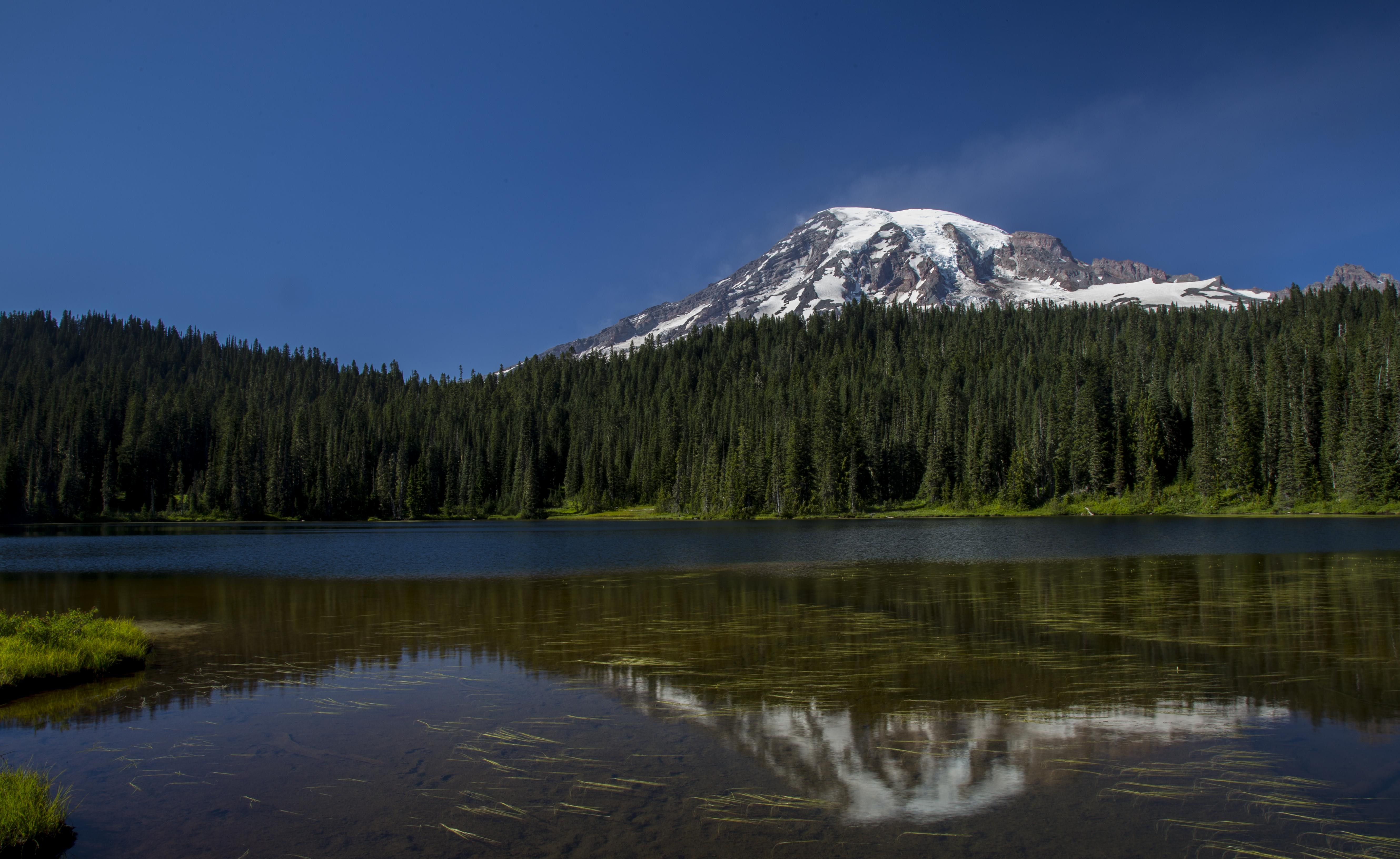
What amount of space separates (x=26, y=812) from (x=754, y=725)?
29.9 feet

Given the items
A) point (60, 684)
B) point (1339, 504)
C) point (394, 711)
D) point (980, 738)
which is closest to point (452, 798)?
point (394, 711)

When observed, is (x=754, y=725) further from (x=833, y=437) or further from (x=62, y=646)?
(x=833, y=437)

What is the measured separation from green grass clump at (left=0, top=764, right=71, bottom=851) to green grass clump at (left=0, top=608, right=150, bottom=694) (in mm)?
8737

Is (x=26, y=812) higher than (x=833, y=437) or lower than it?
lower

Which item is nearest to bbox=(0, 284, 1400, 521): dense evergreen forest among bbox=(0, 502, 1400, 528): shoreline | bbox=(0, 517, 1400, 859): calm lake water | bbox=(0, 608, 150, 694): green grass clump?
bbox=(0, 502, 1400, 528): shoreline

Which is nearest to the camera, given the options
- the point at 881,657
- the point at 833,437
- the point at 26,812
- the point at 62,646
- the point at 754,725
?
the point at 26,812

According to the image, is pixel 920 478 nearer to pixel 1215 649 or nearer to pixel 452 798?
pixel 1215 649

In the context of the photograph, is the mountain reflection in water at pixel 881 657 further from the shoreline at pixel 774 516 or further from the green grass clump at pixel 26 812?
the shoreline at pixel 774 516

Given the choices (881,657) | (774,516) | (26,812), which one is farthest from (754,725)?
(774,516)

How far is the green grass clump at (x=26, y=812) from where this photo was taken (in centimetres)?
800

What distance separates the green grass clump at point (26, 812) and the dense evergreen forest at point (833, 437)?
113385 millimetres

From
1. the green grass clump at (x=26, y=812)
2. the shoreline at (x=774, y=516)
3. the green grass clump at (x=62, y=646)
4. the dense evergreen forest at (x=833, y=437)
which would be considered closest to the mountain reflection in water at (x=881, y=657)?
the green grass clump at (x=62, y=646)

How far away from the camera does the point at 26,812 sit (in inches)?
322

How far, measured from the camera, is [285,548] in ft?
211
